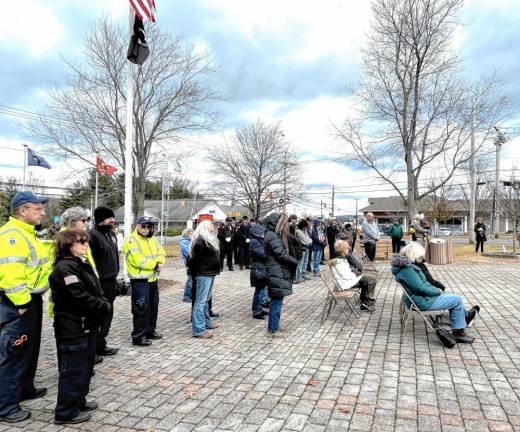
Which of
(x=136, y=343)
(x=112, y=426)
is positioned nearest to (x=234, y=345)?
Result: (x=136, y=343)

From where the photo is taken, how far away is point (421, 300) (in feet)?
18.3

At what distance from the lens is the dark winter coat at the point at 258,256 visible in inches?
261

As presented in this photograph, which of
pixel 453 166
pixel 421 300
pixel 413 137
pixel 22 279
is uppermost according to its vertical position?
pixel 413 137

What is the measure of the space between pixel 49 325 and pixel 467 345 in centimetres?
631

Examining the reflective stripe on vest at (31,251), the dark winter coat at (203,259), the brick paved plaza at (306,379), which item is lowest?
the brick paved plaza at (306,379)

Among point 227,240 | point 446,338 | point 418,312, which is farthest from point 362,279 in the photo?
point 227,240

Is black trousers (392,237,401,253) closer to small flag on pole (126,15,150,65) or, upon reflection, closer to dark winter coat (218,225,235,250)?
dark winter coat (218,225,235,250)

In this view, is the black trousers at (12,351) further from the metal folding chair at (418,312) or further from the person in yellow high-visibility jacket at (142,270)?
the metal folding chair at (418,312)

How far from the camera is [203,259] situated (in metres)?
5.68

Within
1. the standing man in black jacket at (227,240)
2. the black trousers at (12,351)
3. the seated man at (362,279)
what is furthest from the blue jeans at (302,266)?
the black trousers at (12,351)

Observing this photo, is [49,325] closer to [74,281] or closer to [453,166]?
[74,281]

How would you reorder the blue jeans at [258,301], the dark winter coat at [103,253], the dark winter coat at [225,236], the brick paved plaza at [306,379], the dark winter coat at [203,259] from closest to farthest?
the brick paved plaza at [306,379] < the dark winter coat at [103,253] < the dark winter coat at [203,259] < the blue jeans at [258,301] < the dark winter coat at [225,236]

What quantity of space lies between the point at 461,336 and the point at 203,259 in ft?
12.1

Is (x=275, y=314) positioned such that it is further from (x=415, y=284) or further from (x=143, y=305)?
(x=415, y=284)
